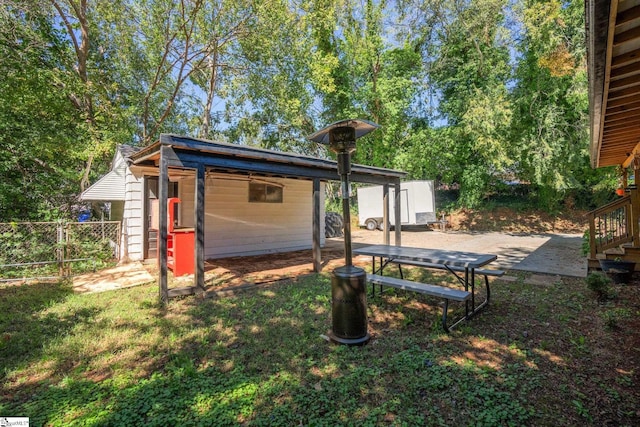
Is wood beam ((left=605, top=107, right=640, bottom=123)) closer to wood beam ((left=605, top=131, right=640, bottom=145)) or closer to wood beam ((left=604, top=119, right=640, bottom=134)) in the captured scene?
wood beam ((left=604, top=119, right=640, bottom=134))

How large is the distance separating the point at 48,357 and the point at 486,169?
17.3 meters

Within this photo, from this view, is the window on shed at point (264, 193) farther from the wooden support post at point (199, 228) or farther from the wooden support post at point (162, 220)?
the wooden support post at point (162, 220)

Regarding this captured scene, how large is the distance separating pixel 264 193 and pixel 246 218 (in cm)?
97

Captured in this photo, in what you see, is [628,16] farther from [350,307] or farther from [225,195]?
[225,195]

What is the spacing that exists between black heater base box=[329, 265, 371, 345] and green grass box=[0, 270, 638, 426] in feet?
0.52

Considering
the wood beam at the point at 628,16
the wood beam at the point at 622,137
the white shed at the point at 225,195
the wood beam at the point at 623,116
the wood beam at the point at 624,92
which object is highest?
the wood beam at the point at 622,137

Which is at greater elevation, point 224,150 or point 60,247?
point 224,150

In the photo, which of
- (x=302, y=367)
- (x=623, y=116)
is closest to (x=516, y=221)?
(x=623, y=116)

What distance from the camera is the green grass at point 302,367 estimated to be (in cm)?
214

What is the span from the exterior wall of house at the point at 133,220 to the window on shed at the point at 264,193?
2.87 metres

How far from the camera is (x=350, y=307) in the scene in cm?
323

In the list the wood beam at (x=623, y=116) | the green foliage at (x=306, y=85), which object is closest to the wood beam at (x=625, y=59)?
the wood beam at (x=623, y=116)

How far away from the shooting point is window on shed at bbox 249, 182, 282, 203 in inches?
354

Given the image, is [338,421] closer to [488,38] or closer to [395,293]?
[395,293]
